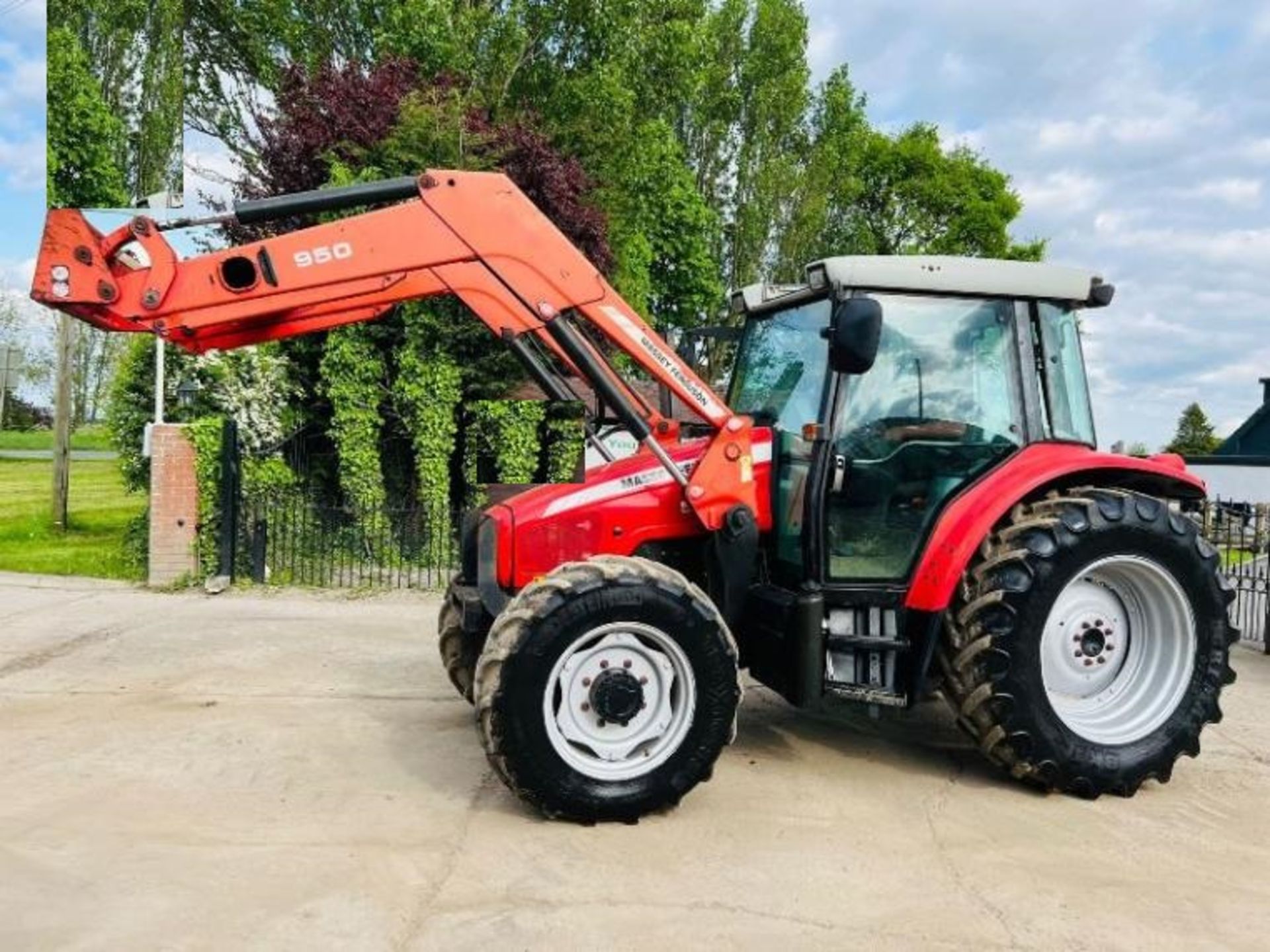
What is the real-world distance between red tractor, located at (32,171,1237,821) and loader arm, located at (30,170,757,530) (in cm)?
1

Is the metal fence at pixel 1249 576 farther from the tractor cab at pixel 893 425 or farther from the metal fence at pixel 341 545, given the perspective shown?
the metal fence at pixel 341 545

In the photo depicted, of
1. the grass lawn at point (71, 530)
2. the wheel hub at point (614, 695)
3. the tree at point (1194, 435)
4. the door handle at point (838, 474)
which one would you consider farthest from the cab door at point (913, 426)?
the tree at point (1194, 435)

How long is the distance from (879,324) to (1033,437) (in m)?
1.23

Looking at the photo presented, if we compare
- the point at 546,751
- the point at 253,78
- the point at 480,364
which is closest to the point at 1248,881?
the point at 546,751

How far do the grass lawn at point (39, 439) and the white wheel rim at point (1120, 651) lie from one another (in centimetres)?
3706

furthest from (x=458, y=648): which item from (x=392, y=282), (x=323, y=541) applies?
(x=323, y=541)

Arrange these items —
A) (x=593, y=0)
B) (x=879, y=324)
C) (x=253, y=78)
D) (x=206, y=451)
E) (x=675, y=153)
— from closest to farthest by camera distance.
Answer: (x=879, y=324), (x=206, y=451), (x=593, y=0), (x=253, y=78), (x=675, y=153)

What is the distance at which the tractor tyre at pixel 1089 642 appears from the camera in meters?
4.30

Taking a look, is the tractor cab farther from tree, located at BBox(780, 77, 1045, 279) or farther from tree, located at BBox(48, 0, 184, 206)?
tree, located at BBox(780, 77, 1045, 279)

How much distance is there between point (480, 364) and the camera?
1305 centimetres

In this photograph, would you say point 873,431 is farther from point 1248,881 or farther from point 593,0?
point 593,0

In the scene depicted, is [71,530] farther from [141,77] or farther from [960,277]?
[960,277]

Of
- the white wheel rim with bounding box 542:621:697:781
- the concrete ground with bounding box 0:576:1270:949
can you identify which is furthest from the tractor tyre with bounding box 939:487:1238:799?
the white wheel rim with bounding box 542:621:697:781

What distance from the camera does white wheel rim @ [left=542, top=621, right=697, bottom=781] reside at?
397 cm
